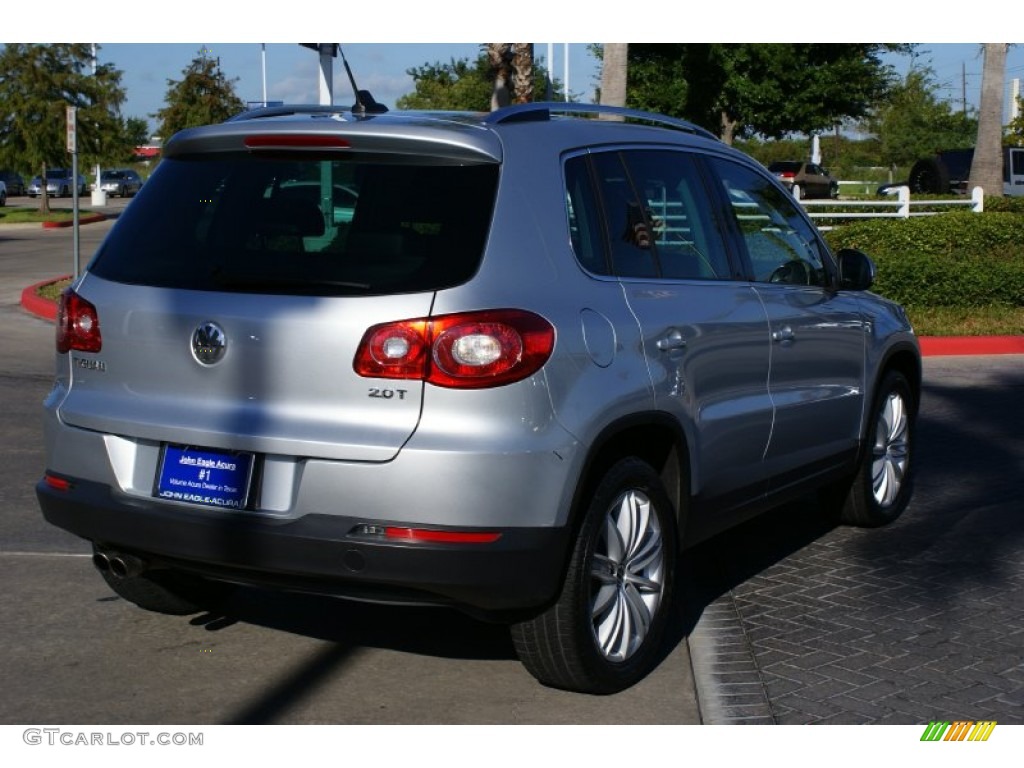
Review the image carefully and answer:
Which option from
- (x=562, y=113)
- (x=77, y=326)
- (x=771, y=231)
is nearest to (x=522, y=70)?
(x=771, y=231)

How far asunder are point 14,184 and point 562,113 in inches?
2769

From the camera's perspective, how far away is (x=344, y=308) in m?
4.46

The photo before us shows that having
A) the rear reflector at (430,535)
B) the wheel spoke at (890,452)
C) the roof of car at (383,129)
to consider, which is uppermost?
the roof of car at (383,129)

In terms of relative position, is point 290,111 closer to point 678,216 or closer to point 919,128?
point 678,216

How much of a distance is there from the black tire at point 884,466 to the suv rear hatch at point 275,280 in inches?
134

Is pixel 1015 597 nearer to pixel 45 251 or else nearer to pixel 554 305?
pixel 554 305

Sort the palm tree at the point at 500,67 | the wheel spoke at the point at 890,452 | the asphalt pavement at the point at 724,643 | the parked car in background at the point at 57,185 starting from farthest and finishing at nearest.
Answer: the parked car in background at the point at 57,185 < the palm tree at the point at 500,67 < the wheel spoke at the point at 890,452 < the asphalt pavement at the point at 724,643

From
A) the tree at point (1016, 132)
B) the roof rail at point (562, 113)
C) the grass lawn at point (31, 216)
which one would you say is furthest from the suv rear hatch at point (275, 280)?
the grass lawn at point (31, 216)

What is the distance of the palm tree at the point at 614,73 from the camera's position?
21.1 m

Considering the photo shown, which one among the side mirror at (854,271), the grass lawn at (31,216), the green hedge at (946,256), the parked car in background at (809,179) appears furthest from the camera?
the parked car in background at (809,179)

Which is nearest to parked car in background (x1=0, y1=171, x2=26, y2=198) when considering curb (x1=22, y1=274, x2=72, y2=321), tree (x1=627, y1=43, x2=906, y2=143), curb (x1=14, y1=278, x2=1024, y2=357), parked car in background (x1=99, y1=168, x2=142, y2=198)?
parked car in background (x1=99, y1=168, x2=142, y2=198)

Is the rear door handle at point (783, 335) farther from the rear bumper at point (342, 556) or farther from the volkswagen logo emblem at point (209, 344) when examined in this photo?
the volkswagen logo emblem at point (209, 344)

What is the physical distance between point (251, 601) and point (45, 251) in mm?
28427

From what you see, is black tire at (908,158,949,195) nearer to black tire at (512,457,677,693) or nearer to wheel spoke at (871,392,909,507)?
wheel spoke at (871,392,909,507)
